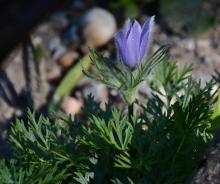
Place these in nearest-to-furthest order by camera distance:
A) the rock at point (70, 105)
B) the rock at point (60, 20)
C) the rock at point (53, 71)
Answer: the rock at point (70, 105)
the rock at point (53, 71)
the rock at point (60, 20)

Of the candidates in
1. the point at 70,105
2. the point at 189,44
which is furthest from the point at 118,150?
the point at 189,44

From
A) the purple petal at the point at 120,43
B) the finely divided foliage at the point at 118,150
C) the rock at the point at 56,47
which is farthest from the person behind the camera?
the rock at the point at 56,47

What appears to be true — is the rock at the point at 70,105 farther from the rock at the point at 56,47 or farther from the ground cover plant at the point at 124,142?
the ground cover plant at the point at 124,142

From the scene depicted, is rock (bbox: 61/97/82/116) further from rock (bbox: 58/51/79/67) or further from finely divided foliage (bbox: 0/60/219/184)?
finely divided foliage (bbox: 0/60/219/184)

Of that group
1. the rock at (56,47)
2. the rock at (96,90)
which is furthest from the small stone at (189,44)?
the rock at (56,47)

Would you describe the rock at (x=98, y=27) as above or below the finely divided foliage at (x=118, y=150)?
below

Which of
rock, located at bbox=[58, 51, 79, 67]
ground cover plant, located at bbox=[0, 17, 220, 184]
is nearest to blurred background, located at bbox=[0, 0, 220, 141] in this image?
rock, located at bbox=[58, 51, 79, 67]

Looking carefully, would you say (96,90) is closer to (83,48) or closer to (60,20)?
(83,48)
